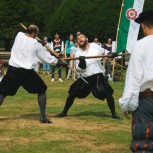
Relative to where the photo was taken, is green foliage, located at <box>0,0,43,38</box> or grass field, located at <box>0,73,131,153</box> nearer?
grass field, located at <box>0,73,131,153</box>

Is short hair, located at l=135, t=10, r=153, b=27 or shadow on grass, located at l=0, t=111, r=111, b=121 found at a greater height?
short hair, located at l=135, t=10, r=153, b=27

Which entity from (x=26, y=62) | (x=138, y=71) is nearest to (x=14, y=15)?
(x=26, y=62)

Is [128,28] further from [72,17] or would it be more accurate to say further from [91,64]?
[72,17]

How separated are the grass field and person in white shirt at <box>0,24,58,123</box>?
28.6 inches

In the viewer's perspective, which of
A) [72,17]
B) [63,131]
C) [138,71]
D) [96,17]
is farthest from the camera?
[72,17]

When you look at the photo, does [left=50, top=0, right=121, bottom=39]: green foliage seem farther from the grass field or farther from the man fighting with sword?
the man fighting with sword

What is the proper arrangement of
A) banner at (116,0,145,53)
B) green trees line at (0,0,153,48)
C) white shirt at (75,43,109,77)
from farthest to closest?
green trees line at (0,0,153,48), banner at (116,0,145,53), white shirt at (75,43,109,77)

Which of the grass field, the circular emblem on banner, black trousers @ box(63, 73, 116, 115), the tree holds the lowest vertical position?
the tree

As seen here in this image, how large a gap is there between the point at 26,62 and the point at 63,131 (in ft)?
4.89

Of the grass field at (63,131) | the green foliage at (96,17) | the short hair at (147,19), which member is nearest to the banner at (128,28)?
the grass field at (63,131)

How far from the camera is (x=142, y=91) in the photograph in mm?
5422

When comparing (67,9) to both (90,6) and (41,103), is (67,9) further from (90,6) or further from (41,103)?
(41,103)

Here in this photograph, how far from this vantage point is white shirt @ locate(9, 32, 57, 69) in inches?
364

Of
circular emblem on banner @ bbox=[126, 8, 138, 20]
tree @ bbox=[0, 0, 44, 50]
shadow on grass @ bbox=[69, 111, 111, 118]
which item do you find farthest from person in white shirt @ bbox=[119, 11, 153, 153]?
tree @ bbox=[0, 0, 44, 50]
